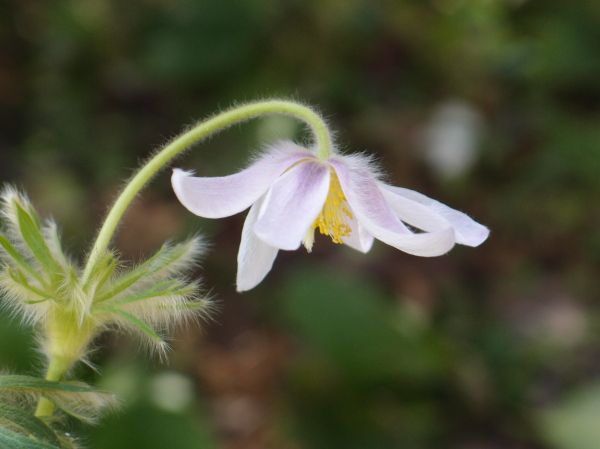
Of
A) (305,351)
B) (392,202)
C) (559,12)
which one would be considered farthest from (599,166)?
(392,202)

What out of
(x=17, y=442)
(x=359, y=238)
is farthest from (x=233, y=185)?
(x=17, y=442)

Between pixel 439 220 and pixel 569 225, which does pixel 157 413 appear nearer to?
pixel 439 220

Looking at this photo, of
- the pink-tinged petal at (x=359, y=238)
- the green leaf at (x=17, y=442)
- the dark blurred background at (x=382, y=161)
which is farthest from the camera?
the dark blurred background at (x=382, y=161)

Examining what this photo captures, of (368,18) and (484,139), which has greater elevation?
(368,18)

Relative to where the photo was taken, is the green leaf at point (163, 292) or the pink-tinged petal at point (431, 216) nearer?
the green leaf at point (163, 292)

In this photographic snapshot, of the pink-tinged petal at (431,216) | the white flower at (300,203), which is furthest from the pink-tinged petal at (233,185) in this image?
the pink-tinged petal at (431,216)

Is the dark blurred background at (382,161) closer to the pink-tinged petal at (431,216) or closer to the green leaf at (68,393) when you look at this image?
the pink-tinged petal at (431,216)
